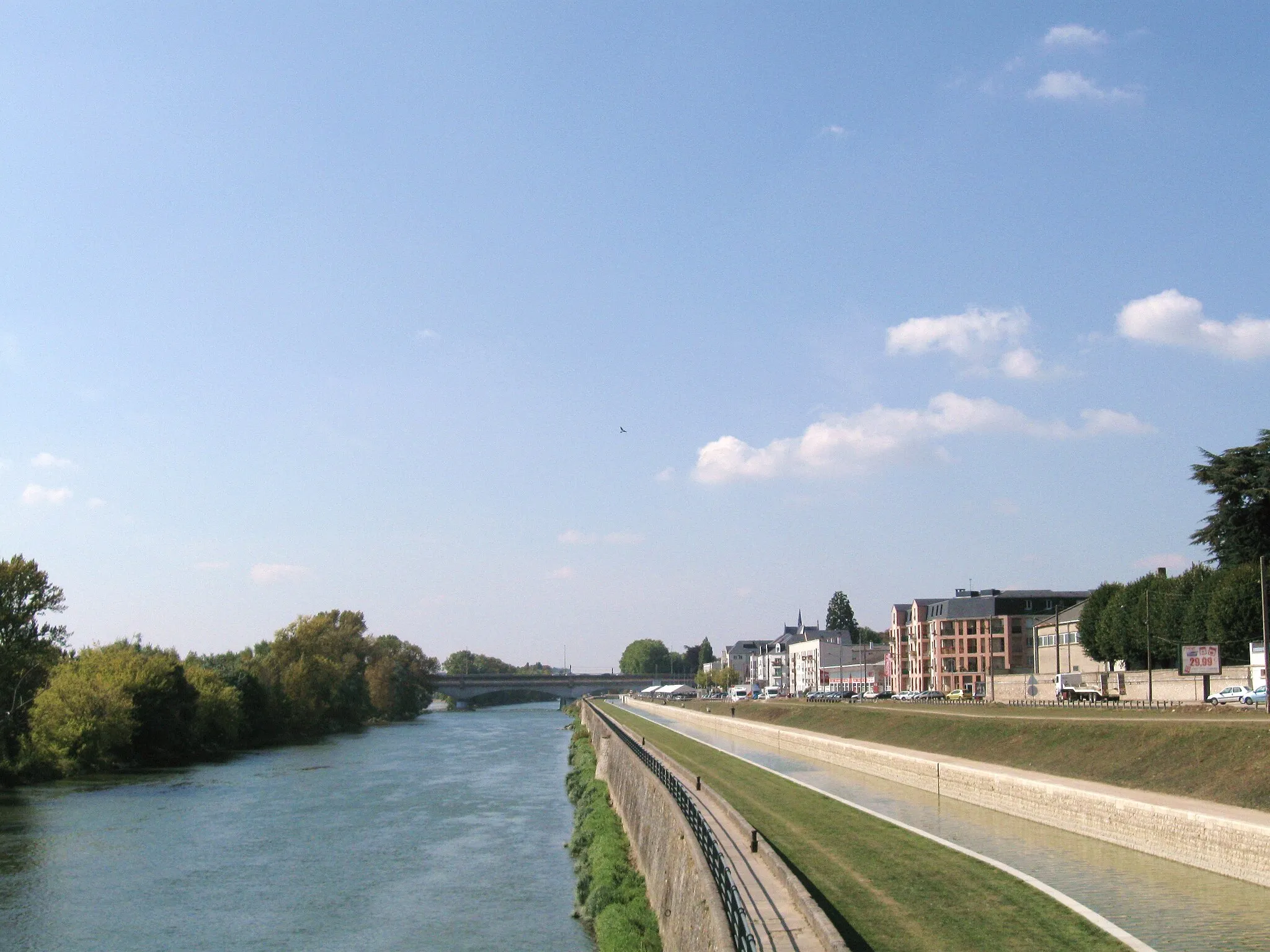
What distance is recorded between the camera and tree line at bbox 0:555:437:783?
191ft

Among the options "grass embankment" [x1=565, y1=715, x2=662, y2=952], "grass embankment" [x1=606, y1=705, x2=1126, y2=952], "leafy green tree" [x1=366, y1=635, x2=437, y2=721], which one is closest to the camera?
"grass embankment" [x1=606, y1=705, x2=1126, y2=952]

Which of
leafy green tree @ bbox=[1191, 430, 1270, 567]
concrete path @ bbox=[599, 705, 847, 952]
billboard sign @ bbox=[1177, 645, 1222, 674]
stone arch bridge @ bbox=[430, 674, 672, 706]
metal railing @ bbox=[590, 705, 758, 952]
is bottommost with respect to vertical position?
stone arch bridge @ bbox=[430, 674, 672, 706]

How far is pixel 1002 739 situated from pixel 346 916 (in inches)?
1006

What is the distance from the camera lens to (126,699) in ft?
206

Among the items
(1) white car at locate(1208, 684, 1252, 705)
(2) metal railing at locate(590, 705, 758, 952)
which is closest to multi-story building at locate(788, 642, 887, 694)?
(1) white car at locate(1208, 684, 1252, 705)

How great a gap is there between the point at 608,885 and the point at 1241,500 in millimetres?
66470

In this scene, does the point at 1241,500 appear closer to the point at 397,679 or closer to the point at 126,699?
the point at 126,699

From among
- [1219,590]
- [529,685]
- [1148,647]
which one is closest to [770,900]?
[1148,647]

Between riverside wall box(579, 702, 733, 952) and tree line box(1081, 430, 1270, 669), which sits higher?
tree line box(1081, 430, 1270, 669)

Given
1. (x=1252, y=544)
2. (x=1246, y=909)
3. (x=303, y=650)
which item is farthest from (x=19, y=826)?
(x=1252, y=544)

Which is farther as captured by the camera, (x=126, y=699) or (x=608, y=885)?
(x=126, y=699)

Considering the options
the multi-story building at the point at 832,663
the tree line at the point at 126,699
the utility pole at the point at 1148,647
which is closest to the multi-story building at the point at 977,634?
the multi-story building at the point at 832,663

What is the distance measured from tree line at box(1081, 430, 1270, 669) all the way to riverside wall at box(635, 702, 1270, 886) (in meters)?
36.9

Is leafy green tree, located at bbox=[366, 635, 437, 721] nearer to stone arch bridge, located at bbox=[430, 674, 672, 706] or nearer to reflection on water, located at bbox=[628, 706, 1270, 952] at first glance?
stone arch bridge, located at bbox=[430, 674, 672, 706]
